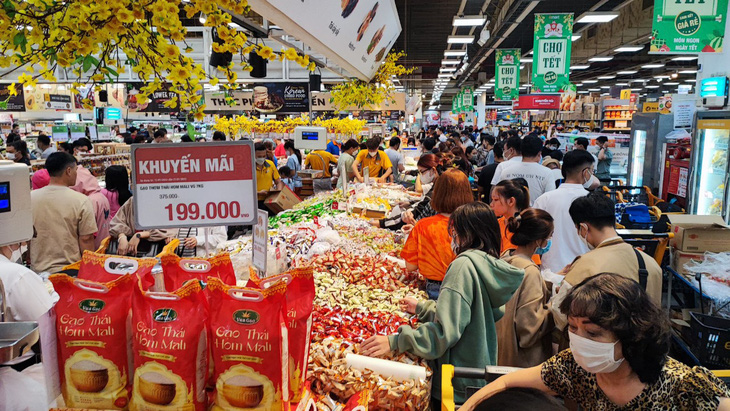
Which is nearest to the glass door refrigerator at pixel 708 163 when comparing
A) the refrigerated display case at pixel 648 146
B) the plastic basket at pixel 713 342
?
the refrigerated display case at pixel 648 146

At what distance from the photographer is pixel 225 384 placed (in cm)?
168

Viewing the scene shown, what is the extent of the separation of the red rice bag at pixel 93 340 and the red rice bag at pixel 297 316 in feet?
1.51

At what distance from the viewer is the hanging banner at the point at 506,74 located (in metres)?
17.9

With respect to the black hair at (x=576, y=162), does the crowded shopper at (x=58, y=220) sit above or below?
below

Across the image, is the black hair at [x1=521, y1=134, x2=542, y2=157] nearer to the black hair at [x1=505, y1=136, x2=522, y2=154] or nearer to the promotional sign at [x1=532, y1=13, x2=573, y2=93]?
the black hair at [x1=505, y1=136, x2=522, y2=154]

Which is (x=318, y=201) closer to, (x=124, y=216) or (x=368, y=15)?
(x=368, y=15)

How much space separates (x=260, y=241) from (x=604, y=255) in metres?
1.99

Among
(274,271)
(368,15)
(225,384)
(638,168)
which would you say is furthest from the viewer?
(638,168)

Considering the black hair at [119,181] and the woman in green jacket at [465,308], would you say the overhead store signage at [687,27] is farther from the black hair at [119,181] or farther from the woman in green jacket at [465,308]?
the black hair at [119,181]

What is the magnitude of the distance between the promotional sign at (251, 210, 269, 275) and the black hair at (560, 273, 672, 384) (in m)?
1.37

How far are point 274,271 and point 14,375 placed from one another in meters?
1.58

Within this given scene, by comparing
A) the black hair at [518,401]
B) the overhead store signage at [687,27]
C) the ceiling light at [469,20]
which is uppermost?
the ceiling light at [469,20]

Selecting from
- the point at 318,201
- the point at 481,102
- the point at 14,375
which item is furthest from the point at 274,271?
the point at 481,102

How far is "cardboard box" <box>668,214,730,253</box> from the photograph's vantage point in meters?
4.70
